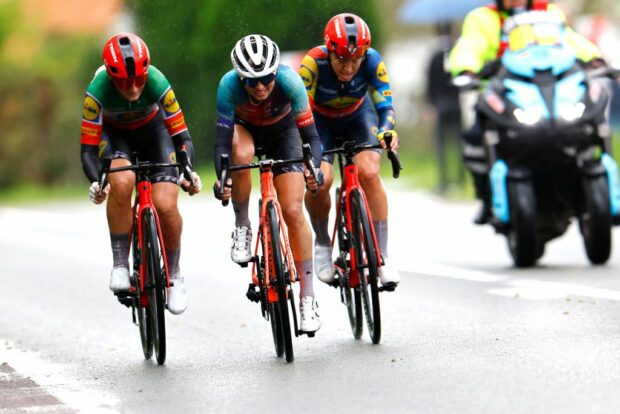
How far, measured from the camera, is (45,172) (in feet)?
170

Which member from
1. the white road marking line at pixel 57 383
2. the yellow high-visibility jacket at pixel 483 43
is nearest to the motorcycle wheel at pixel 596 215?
the yellow high-visibility jacket at pixel 483 43

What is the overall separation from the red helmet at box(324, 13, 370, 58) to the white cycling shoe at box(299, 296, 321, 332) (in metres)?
1.58

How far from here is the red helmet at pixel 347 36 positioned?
10.1 meters

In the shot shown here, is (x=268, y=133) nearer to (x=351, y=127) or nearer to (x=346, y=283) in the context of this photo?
(x=351, y=127)

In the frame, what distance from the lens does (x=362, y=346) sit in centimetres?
1003

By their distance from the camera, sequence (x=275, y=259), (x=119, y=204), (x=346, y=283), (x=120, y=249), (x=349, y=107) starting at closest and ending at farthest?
(x=275, y=259) < (x=119, y=204) < (x=120, y=249) < (x=346, y=283) < (x=349, y=107)

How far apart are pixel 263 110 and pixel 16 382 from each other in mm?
2170

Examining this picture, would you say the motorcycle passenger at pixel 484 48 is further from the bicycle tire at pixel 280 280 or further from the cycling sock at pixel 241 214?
the bicycle tire at pixel 280 280

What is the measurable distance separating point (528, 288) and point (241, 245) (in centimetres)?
312

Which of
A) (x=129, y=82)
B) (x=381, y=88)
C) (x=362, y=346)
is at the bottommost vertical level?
(x=362, y=346)

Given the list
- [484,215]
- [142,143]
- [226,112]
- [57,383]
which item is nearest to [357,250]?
[226,112]

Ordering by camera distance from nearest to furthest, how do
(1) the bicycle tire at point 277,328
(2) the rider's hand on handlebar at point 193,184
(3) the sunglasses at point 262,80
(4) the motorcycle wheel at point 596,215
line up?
(1) the bicycle tire at point 277,328, (3) the sunglasses at point 262,80, (2) the rider's hand on handlebar at point 193,184, (4) the motorcycle wheel at point 596,215

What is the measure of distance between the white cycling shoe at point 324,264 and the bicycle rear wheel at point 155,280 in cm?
142

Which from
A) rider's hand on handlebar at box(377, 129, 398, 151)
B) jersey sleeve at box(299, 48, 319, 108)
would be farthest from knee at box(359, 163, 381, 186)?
jersey sleeve at box(299, 48, 319, 108)
